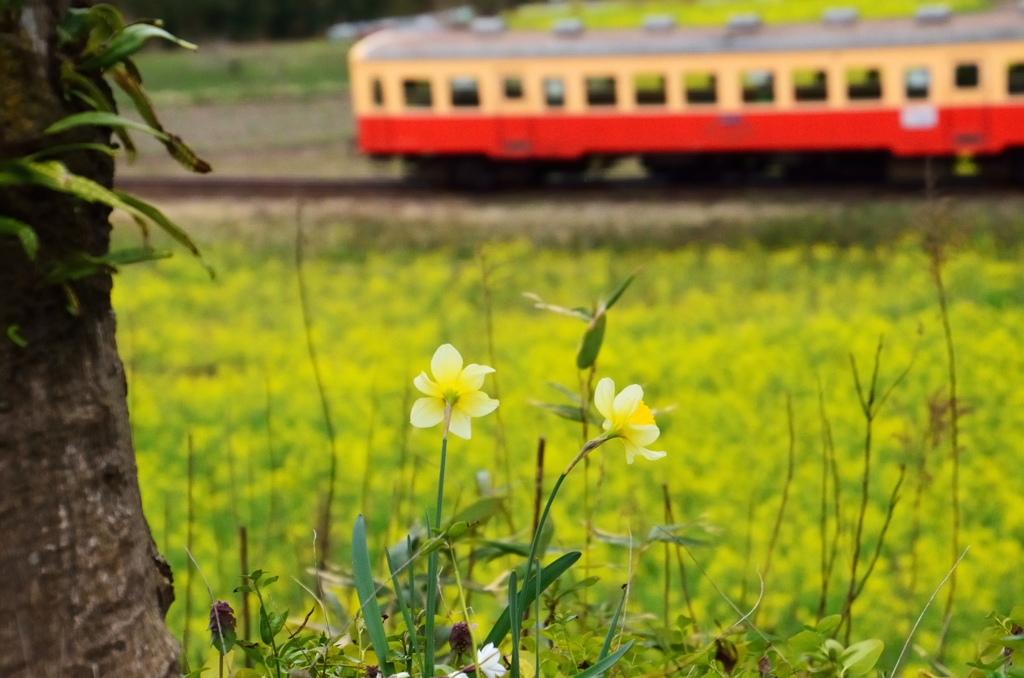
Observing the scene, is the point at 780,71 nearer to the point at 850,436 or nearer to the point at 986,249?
the point at 986,249

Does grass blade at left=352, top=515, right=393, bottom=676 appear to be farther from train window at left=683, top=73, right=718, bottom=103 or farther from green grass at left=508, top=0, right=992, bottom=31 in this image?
green grass at left=508, top=0, right=992, bottom=31

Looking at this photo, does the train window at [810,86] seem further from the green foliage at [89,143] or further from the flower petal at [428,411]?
the flower petal at [428,411]

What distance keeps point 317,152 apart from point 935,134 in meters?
7.49

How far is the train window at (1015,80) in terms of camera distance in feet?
36.3

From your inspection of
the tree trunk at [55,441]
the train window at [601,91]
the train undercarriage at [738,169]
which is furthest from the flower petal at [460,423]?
the train window at [601,91]

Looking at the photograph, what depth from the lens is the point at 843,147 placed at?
11.7 metres

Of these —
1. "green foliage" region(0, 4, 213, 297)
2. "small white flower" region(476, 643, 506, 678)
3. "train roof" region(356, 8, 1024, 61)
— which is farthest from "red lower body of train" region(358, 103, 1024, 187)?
"small white flower" region(476, 643, 506, 678)

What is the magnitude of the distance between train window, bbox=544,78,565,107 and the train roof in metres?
0.27

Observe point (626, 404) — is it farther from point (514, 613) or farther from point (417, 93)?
point (417, 93)

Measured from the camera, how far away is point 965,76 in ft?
37.1

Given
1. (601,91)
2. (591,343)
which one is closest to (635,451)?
(591,343)

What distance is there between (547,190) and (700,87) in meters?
1.83

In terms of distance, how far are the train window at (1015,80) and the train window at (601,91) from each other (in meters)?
3.54

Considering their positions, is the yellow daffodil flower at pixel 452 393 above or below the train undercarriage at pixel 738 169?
above
